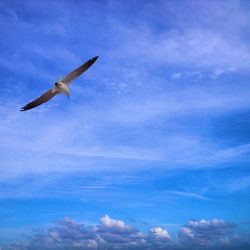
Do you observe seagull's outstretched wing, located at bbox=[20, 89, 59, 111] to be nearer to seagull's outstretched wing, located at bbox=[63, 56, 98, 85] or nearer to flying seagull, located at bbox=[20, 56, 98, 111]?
flying seagull, located at bbox=[20, 56, 98, 111]

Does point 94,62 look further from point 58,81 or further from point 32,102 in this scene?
point 32,102

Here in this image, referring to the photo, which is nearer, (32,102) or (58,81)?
(58,81)

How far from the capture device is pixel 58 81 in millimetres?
45812

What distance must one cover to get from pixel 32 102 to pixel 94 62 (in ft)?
29.9

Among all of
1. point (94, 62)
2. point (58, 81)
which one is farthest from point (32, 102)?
point (94, 62)

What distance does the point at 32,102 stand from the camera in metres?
50.0

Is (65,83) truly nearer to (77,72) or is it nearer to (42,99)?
(77,72)

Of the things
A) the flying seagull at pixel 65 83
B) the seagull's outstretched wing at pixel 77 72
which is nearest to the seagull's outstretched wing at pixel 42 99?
the flying seagull at pixel 65 83

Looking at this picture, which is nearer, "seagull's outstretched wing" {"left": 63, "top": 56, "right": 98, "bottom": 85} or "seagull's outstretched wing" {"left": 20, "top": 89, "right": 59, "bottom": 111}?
"seagull's outstretched wing" {"left": 63, "top": 56, "right": 98, "bottom": 85}

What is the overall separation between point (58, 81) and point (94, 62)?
4781 mm

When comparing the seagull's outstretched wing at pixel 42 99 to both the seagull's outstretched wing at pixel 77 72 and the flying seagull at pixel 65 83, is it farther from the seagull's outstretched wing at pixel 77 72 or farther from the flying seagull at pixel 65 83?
the seagull's outstretched wing at pixel 77 72

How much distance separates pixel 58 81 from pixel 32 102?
236 inches

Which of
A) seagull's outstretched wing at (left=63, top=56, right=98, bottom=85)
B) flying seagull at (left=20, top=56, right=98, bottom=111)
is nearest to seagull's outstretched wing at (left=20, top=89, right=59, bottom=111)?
flying seagull at (left=20, top=56, right=98, bottom=111)

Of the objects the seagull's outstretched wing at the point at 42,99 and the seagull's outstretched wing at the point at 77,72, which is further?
the seagull's outstretched wing at the point at 42,99
